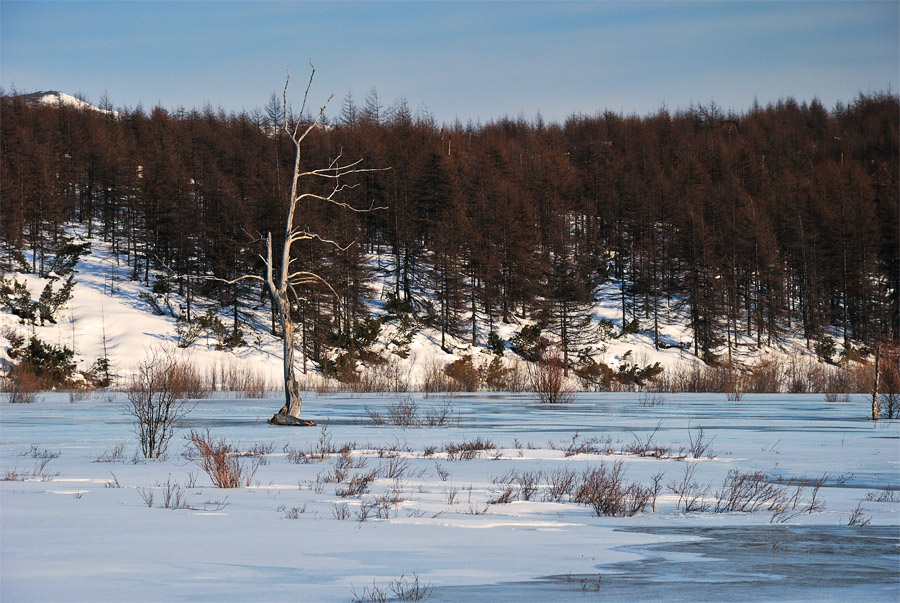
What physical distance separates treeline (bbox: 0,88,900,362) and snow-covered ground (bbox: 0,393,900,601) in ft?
117

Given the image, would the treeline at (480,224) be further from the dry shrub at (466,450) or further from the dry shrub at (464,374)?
the dry shrub at (466,450)

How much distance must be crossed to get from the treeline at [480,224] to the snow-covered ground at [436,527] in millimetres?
35529

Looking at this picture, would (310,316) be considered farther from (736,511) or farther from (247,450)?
(736,511)

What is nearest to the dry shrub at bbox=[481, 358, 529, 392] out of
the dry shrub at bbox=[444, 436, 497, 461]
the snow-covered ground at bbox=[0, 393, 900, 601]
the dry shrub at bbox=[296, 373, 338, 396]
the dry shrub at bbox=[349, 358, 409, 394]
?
the dry shrub at bbox=[349, 358, 409, 394]

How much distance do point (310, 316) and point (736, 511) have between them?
42115mm

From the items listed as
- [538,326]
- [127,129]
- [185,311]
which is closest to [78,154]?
[127,129]

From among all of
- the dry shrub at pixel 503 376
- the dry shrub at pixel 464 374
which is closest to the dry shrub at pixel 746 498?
the dry shrub at pixel 503 376

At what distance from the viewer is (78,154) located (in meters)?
74.0

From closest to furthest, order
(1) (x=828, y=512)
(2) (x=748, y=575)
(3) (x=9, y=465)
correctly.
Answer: (2) (x=748, y=575)
(1) (x=828, y=512)
(3) (x=9, y=465)

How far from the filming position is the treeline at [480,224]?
180 ft

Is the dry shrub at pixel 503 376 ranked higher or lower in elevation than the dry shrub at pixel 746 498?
lower

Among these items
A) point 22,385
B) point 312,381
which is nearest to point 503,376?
point 312,381

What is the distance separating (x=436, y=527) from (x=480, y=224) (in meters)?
55.1

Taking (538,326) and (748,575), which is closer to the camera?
(748,575)
